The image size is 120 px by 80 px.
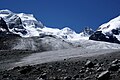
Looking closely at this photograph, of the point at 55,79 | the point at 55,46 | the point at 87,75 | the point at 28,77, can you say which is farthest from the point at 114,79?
the point at 55,46

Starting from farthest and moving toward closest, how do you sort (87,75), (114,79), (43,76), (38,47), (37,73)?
(38,47) < (37,73) < (43,76) < (87,75) < (114,79)

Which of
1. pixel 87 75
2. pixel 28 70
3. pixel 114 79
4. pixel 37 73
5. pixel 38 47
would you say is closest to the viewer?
pixel 114 79

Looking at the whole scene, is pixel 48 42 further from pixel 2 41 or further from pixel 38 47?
pixel 2 41

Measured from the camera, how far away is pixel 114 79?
591 inches

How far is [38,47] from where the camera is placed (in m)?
128

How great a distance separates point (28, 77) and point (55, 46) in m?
108

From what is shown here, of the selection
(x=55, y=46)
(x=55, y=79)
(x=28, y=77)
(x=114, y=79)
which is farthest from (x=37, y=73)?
(x=55, y=46)

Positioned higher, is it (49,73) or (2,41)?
(2,41)

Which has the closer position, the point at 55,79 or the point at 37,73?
the point at 55,79

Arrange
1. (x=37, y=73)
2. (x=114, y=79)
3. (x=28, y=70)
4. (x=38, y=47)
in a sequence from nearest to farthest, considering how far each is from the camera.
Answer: (x=114, y=79) → (x=37, y=73) → (x=28, y=70) → (x=38, y=47)

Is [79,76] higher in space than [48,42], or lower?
lower

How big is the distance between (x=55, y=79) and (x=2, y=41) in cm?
11501

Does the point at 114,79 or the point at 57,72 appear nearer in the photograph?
the point at 114,79

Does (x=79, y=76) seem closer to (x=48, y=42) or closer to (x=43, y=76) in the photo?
(x=43, y=76)
